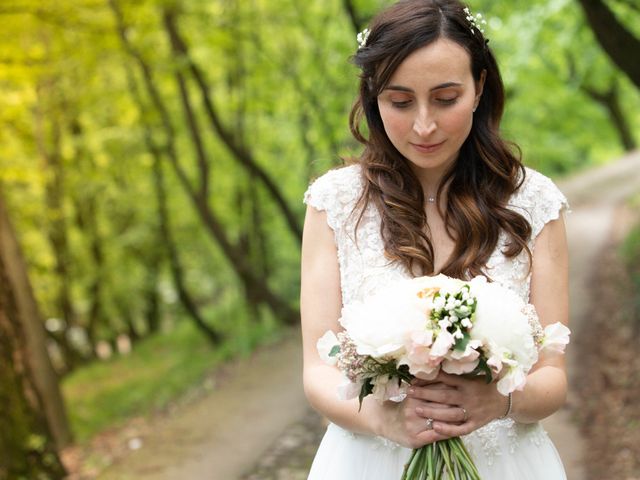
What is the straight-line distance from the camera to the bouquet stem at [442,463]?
2.04 m

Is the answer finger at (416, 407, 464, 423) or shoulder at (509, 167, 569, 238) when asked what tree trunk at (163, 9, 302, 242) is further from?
finger at (416, 407, 464, 423)

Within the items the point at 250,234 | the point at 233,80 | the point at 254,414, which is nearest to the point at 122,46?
the point at 233,80

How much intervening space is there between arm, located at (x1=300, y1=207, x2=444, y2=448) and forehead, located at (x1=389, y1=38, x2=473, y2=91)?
0.50m

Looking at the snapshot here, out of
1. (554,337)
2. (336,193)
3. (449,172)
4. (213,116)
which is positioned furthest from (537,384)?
(213,116)

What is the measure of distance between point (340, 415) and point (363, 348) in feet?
1.34

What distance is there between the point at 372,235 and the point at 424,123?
16.2 inches

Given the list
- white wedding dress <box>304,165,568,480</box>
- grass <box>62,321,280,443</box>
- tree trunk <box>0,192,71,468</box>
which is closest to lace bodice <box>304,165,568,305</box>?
white wedding dress <box>304,165,568,480</box>

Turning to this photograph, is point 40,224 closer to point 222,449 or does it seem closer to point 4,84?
point 4,84

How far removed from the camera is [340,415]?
227 cm

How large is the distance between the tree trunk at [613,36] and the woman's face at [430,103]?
4769mm

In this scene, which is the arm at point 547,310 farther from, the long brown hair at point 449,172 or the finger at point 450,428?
the finger at point 450,428

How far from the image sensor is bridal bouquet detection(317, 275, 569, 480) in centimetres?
191

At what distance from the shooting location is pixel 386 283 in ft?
7.87

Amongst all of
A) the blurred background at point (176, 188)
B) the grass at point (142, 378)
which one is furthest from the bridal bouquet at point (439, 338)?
the grass at point (142, 378)
